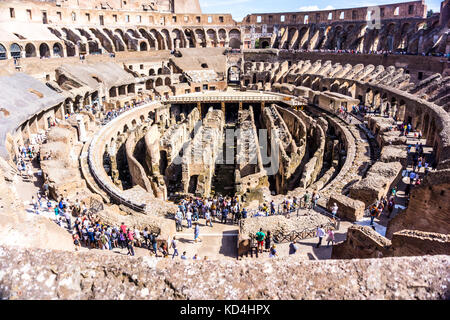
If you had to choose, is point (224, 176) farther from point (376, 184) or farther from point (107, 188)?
point (376, 184)

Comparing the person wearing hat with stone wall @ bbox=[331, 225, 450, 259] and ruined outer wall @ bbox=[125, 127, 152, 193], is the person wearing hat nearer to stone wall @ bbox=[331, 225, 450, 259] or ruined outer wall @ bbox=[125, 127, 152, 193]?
stone wall @ bbox=[331, 225, 450, 259]

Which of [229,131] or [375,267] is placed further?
[229,131]

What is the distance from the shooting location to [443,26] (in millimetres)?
34969

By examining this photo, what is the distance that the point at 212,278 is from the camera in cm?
510

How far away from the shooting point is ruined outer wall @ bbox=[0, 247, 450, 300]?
484 cm

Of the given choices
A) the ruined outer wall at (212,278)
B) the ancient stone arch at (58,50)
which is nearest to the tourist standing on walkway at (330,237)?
the ruined outer wall at (212,278)

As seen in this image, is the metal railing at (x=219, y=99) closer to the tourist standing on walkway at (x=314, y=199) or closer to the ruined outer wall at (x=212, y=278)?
the tourist standing on walkway at (x=314, y=199)

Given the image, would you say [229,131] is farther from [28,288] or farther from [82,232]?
[28,288]

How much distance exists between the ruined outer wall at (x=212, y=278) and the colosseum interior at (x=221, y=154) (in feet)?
0.07

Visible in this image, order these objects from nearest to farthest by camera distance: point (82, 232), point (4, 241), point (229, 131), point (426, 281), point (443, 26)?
point (426, 281) < point (4, 241) < point (82, 232) < point (229, 131) < point (443, 26)

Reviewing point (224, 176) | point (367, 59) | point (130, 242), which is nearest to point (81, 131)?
point (224, 176)

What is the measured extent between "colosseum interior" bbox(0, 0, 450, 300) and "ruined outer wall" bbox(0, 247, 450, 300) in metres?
0.02
